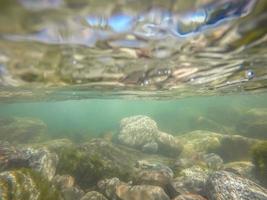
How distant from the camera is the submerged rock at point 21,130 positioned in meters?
26.2

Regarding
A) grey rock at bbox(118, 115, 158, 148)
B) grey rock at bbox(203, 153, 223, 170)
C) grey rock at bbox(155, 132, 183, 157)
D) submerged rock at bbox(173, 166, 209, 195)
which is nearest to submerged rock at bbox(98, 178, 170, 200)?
submerged rock at bbox(173, 166, 209, 195)

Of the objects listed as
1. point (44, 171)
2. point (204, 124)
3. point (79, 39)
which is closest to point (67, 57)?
point (79, 39)

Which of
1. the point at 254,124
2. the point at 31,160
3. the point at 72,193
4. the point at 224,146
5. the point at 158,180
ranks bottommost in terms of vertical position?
the point at 72,193

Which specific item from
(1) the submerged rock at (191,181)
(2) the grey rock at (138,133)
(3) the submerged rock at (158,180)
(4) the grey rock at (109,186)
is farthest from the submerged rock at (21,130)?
(1) the submerged rock at (191,181)

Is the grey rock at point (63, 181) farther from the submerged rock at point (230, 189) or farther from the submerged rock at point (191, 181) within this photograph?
the submerged rock at point (230, 189)

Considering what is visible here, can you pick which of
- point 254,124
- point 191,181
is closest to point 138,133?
point 191,181

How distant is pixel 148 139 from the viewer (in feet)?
72.5

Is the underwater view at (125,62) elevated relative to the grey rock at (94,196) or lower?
elevated

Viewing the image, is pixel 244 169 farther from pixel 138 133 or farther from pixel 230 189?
pixel 138 133

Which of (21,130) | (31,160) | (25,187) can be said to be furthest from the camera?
(21,130)

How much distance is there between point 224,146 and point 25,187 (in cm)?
1556

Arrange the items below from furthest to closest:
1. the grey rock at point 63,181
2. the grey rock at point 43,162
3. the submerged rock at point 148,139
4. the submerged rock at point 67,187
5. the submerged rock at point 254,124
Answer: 1. the submerged rock at point 254,124
2. the submerged rock at point 148,139
3. the grey rock at point 43,162
4. the grey rock at point 63,181
5. the submerged rock at point 67,187

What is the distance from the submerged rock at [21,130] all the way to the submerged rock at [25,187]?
1691cm

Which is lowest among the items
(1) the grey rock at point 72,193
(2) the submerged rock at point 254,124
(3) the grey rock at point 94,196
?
(1) the grey rock at point 72,193
